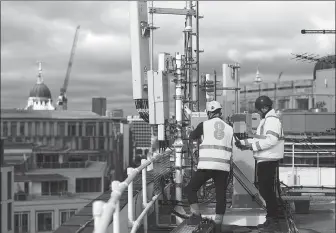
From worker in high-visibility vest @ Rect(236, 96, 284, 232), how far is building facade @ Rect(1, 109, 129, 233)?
1284 inches

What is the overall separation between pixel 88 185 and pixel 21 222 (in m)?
9.89

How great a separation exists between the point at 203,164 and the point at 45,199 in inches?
2012

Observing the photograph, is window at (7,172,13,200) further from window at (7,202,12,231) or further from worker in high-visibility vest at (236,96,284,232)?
worker in high-visibility vest at (236,96,284,232)

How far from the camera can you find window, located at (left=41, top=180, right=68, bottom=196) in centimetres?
5741

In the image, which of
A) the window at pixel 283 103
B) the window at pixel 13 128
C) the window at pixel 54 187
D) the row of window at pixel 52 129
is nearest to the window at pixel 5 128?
the row of window at pixel 52 129

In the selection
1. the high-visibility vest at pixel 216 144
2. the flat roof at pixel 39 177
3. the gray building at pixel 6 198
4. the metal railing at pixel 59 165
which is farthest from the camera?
the metal railing at pixel 59 165

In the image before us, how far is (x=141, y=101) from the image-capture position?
9.86 meters

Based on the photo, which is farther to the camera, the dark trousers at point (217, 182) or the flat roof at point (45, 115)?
the flat roof at point (45, 115)

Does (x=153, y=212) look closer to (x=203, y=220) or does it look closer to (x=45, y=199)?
(x=203, y=220)

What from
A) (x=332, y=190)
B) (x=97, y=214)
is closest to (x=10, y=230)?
(x=332, y=190)

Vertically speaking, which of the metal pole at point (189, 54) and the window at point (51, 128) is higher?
the metal pole at point (189, 54)

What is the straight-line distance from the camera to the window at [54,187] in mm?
57406

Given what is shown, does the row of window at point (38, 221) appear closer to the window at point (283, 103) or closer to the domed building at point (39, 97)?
the window at point (283, 103)

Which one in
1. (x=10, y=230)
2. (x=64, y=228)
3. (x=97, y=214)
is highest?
(x=97, y=214)
